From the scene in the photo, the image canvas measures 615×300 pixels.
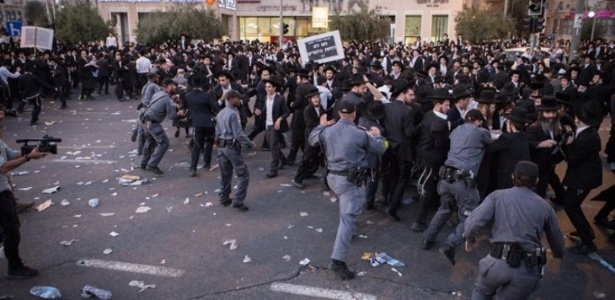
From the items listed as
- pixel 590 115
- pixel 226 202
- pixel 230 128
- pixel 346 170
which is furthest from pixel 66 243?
pixel 590 115

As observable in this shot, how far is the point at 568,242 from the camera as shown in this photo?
5.98 meters

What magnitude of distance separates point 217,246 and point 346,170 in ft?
6.46

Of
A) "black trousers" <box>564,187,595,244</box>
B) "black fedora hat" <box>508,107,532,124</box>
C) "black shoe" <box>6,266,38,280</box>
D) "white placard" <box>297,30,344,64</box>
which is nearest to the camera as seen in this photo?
"black shoe" <box>6,266,38,280</box>

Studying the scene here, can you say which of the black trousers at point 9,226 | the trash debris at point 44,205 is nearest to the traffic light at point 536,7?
the trash debris at point 44,205

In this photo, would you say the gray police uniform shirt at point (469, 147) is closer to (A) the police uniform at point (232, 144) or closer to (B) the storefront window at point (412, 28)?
(A) the police uniform at point (232, 144)

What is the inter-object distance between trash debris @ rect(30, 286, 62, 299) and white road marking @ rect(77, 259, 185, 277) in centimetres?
62

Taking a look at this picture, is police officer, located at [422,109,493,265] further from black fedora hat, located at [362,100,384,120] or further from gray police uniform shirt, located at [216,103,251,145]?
gray police uniform shirt, located at [216,103,251,145]

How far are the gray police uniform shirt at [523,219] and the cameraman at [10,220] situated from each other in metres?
4.43

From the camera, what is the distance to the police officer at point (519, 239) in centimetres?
350

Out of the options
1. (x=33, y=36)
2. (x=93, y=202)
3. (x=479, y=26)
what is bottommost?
(x=93, y=202)

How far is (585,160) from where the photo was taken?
5.58 meters

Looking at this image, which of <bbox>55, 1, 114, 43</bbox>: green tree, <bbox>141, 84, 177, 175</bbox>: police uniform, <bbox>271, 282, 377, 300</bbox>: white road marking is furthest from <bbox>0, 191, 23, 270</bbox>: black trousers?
<bbox>55, 1, 114, 43</bbox>: green tree

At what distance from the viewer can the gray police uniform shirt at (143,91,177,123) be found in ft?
28.4

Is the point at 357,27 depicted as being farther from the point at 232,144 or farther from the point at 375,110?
the point at 375,110
